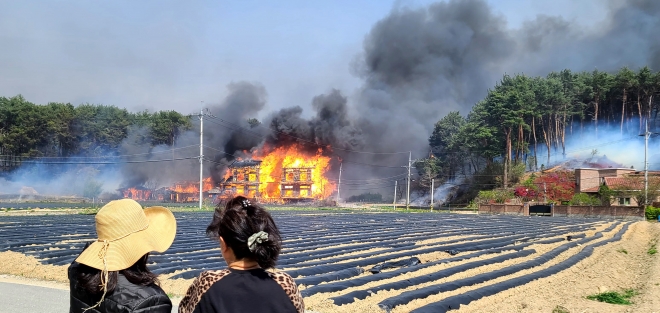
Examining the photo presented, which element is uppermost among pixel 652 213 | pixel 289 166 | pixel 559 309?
pixel 289 166

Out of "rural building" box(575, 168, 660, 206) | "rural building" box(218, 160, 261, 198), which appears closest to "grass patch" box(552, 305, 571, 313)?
"rural building" box(575, 168, 660, 206)

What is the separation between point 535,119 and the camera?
6969 centimetres

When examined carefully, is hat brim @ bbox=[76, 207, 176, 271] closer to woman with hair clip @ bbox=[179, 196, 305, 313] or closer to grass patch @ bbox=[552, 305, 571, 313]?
woman with hair clip @ bbox=[179, 196, 305, 313]

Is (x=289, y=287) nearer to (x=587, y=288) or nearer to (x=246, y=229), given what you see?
(x=246, y=229)

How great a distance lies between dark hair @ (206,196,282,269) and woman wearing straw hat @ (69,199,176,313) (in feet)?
1.44

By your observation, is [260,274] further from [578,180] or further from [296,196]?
[296,196]

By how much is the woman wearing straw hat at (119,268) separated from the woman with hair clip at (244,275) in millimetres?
218

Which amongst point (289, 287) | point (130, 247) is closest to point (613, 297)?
point (289, 287)

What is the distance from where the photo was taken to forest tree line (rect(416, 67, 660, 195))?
203 feet

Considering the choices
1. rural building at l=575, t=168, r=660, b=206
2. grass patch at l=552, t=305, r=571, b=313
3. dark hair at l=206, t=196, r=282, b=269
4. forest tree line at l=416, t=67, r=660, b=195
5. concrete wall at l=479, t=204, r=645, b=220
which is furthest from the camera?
forest tree line at l=416, t=67, r=660, b=195

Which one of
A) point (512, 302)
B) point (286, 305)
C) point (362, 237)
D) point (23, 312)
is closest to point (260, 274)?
point (286, 305)

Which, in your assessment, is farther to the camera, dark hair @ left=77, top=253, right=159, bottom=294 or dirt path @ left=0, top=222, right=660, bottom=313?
dirt path @ left=0, top=222, right=660, bottom=313

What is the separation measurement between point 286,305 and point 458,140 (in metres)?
66.7

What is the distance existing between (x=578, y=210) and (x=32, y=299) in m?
45.6
